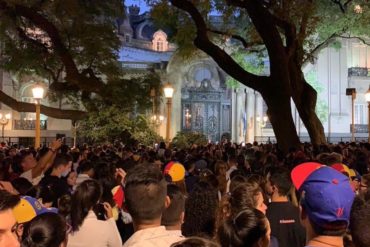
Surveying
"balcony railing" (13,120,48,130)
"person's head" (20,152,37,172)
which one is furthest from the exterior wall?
"person's head" (20,152,37,172)

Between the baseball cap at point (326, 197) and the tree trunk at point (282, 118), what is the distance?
13399mm

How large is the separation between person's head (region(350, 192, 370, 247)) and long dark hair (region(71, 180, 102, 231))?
3126 millimetres

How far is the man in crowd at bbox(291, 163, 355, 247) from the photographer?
9.33 feet

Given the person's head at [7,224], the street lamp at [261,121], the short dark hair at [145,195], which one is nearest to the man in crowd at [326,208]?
the short dark hair at [145,195]

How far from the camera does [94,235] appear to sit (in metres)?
4.84

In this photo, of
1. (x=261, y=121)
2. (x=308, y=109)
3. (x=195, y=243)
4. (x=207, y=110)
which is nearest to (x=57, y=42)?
(x=308, y=109)

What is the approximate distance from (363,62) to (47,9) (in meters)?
31.8

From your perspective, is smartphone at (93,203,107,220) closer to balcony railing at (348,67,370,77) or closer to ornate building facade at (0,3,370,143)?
ornate building facade at (0,3,370,143)

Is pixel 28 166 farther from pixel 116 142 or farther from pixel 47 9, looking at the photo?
pixel 47 9

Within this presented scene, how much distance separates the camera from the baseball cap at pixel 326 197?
2.84 metres

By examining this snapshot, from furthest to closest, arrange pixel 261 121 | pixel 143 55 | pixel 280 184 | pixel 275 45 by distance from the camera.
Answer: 1. pixel 143 55
2. pixel 261 121
3. pixel 275 45
4. pixel 280 184

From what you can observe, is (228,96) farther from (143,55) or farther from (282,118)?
(282,118)

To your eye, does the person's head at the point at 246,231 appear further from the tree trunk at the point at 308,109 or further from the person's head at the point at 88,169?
the tree trunk at the point at 308,109

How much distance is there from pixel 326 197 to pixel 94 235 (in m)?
2.70
